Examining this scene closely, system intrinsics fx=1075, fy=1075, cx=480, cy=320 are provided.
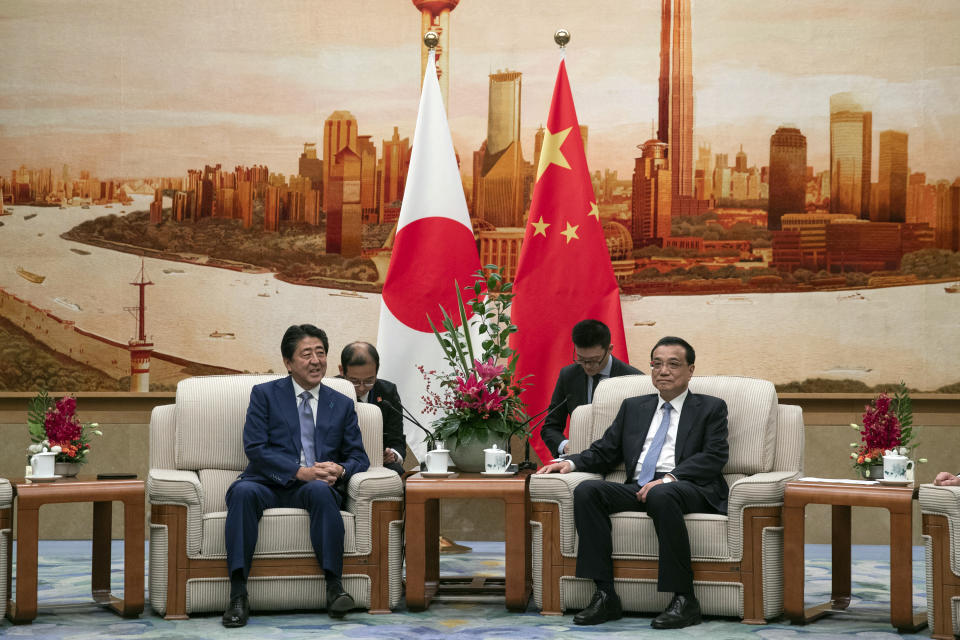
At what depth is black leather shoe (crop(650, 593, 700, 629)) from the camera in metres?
4.13

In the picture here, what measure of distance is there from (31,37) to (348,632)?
4.75m

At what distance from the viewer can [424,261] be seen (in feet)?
20.5

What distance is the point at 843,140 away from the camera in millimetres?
6648

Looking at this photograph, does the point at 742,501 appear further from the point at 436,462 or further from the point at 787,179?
the point at 787,179

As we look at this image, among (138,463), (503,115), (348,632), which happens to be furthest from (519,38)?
(348,632)

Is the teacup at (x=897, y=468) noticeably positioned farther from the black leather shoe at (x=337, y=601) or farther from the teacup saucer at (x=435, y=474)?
the black leather shoe at (x=337, y=601)

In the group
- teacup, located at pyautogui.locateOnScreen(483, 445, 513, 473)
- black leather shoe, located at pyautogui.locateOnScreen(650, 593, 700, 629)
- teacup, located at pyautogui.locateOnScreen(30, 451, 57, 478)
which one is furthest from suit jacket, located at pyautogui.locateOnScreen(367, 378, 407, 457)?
black leather shoe, located at pyautogui.locateOnScreen(650, 593, 700, 629)

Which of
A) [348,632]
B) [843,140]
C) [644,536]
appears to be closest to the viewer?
[348,632]

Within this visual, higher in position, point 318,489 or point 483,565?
point 318,489

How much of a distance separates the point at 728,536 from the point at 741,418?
24.7 inches

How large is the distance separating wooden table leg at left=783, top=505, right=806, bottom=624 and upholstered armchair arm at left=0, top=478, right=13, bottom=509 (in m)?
3.08

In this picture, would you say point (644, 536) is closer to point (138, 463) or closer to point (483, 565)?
point (483, 565)

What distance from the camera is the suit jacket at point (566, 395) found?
5488 millimetres

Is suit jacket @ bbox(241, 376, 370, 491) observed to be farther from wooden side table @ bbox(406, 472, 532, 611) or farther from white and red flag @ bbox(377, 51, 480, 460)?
white and red flag @ bbox(377, 51, 480, 460)
